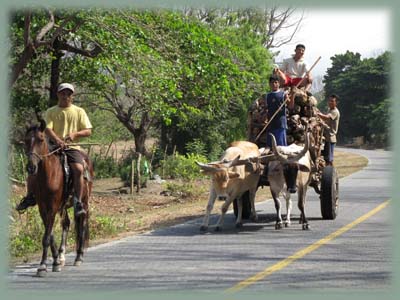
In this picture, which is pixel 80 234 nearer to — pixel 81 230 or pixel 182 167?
pixel 81 230

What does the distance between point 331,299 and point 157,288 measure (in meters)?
2.17

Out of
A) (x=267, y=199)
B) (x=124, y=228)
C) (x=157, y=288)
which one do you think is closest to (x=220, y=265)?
(x=157, y=288)

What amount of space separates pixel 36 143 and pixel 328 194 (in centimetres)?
741

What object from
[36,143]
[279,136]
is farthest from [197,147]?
[36,143]

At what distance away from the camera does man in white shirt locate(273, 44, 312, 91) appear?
663 inches

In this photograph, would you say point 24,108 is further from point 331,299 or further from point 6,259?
point 331,299

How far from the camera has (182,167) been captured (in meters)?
27.6

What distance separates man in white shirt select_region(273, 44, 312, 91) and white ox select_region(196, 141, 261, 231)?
1847 mm

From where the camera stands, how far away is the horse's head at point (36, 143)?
11.1 metres

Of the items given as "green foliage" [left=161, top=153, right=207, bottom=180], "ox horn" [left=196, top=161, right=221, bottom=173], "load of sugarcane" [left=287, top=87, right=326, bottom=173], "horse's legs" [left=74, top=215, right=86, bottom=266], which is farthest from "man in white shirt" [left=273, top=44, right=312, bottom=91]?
"green foliage" [left=161, top=153, right=207, bottom=180]

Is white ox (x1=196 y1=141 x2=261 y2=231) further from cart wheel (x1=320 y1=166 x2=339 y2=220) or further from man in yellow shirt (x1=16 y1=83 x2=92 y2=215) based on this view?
man in yellow shirt (x1=16 y1=83 x2=92 y2=215)

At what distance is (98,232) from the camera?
625 inches

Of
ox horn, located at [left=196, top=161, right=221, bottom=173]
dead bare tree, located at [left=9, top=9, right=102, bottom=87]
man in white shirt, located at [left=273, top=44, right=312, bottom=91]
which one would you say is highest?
dead bare tree, located at [left=9, top=9, right=102, bottom=87]

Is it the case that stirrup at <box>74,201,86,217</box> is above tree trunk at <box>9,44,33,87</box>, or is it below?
below
